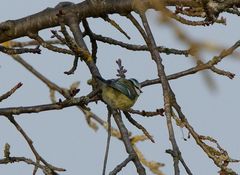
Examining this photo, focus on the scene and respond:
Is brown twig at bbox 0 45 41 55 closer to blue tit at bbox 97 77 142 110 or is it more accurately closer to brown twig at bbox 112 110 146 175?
blue tit at bbox 97 77 142 110

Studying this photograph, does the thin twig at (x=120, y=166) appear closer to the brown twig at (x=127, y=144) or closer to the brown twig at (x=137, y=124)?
the brown twig at (x=127, y=144)

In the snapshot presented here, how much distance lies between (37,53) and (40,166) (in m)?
0.79

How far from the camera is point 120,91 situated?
3770 millimetres

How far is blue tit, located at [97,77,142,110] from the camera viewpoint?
Answer: 3331 mm

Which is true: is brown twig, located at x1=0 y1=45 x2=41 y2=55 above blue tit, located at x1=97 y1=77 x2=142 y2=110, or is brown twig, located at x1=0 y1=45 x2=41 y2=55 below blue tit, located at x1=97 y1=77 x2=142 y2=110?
above

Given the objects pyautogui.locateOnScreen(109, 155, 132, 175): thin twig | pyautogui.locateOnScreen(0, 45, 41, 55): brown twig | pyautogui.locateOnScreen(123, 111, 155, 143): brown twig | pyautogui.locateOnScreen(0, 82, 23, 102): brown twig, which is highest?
pyautogui.locateOnScreen(0, 45, 41, 55): brown twig

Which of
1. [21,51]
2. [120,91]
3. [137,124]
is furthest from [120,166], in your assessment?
[21,51]

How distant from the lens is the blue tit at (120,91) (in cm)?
333

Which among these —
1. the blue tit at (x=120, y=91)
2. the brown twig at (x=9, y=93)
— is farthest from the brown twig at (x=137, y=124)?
the brown twig at (x=9, y=93)

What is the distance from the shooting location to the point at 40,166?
3668 mm

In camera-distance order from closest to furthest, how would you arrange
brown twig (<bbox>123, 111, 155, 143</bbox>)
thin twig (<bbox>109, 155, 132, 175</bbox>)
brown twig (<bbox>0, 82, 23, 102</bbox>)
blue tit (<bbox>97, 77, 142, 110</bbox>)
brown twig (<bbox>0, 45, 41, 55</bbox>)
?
thin twig (<bbox>109, 155, 132, 175</bbox>) → brown twig (<bbox>123, 111, 155, 143</bbox>) → blue tit (<bbox>97, 77, 142, 110</bbox>) → brown twig (<bbox>0, 82, 23, 102</bbox>) → brown twig (<bbox>0, 45, 41, 55</bbox>)

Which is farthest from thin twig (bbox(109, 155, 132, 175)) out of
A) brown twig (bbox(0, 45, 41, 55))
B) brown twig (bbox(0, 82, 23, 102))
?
brown twig (bbox(0, 45, 41, 55))

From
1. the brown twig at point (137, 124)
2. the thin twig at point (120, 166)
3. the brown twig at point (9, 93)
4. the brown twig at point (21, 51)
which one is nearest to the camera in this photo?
the thin twig at point (120, 166)

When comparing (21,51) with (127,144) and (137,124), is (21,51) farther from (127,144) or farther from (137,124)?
(127,144)
